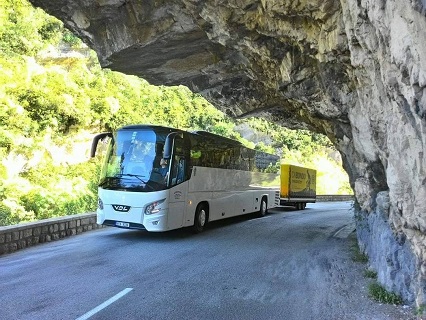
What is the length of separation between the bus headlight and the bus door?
1.35 feet

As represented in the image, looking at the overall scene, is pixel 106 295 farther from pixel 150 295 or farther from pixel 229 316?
pixel 229 316

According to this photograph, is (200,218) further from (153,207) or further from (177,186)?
(153,207)

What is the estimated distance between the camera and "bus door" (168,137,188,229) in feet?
38.0

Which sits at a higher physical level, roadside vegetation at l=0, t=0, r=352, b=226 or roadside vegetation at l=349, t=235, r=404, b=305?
roadside vegetation at l=0, t=0, r=352, b=226

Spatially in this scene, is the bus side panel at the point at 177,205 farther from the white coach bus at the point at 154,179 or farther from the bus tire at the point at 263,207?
the bus tire at the point at 263,207

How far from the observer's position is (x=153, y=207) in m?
11.2

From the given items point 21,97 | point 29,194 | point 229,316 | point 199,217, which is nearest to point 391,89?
point 229,316

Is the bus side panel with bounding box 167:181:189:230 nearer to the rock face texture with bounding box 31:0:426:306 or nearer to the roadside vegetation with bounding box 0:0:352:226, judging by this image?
the rock face texture with bounding box 31:0:426:306

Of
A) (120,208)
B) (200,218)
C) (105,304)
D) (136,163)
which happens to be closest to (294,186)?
(200,218)

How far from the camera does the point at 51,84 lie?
22672 mm

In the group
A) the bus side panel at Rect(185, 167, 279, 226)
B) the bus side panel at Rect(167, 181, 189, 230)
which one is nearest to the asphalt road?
the bus side panel at Rect(167, 181, 189, 230)

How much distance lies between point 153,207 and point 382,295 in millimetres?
6530

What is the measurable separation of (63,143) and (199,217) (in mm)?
13604

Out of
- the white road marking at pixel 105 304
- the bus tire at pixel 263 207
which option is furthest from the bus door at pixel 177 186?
the bus tire at pixel 263 207
